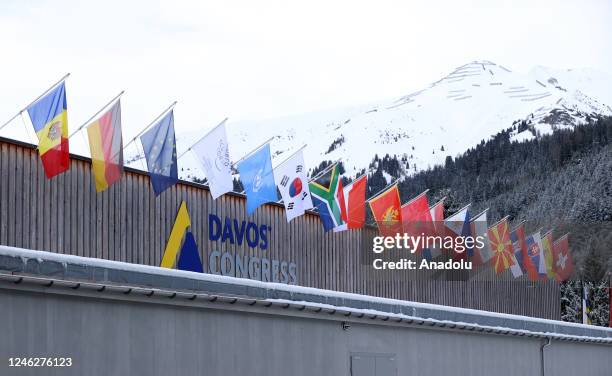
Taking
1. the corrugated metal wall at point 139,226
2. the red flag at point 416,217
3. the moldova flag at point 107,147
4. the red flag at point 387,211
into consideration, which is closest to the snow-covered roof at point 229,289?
the moldova flag at point 107,147

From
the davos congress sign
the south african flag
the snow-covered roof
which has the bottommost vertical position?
the snow-covered roof

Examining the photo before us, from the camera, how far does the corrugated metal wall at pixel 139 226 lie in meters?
19.6

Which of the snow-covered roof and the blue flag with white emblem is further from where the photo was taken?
the blue flag with white emblem

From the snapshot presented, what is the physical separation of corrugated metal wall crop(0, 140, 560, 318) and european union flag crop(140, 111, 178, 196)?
3.71ft

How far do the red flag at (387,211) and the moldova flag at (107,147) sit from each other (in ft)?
39.0

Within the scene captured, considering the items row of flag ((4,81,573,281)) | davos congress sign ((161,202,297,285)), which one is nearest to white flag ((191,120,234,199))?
row of flag ((4,81,573,281))

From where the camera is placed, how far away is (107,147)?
20312mm

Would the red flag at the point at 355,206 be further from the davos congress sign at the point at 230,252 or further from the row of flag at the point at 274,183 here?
the davos congress sign at the point at 230,252

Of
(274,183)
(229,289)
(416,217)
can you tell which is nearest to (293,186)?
(274,183)

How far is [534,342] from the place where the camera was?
27.4 m

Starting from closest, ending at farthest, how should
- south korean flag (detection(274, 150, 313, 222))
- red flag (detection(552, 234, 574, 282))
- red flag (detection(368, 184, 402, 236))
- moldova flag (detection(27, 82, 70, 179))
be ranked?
moldova flag (detection(27, 82, 70, 179)) < south korean flag (detection(274, 150, 313, 222)) < red flag (detection(368, 184, 402, 236)) < red flag (detection(552, 234, 574, 282))

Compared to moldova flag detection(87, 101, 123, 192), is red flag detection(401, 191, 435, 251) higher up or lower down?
higher up

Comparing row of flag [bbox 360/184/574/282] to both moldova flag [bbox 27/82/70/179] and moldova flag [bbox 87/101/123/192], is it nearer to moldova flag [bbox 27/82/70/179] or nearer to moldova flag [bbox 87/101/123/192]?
moldova flag [bbox 87/101/123/192]

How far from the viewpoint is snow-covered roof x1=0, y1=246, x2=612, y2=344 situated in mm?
13086
